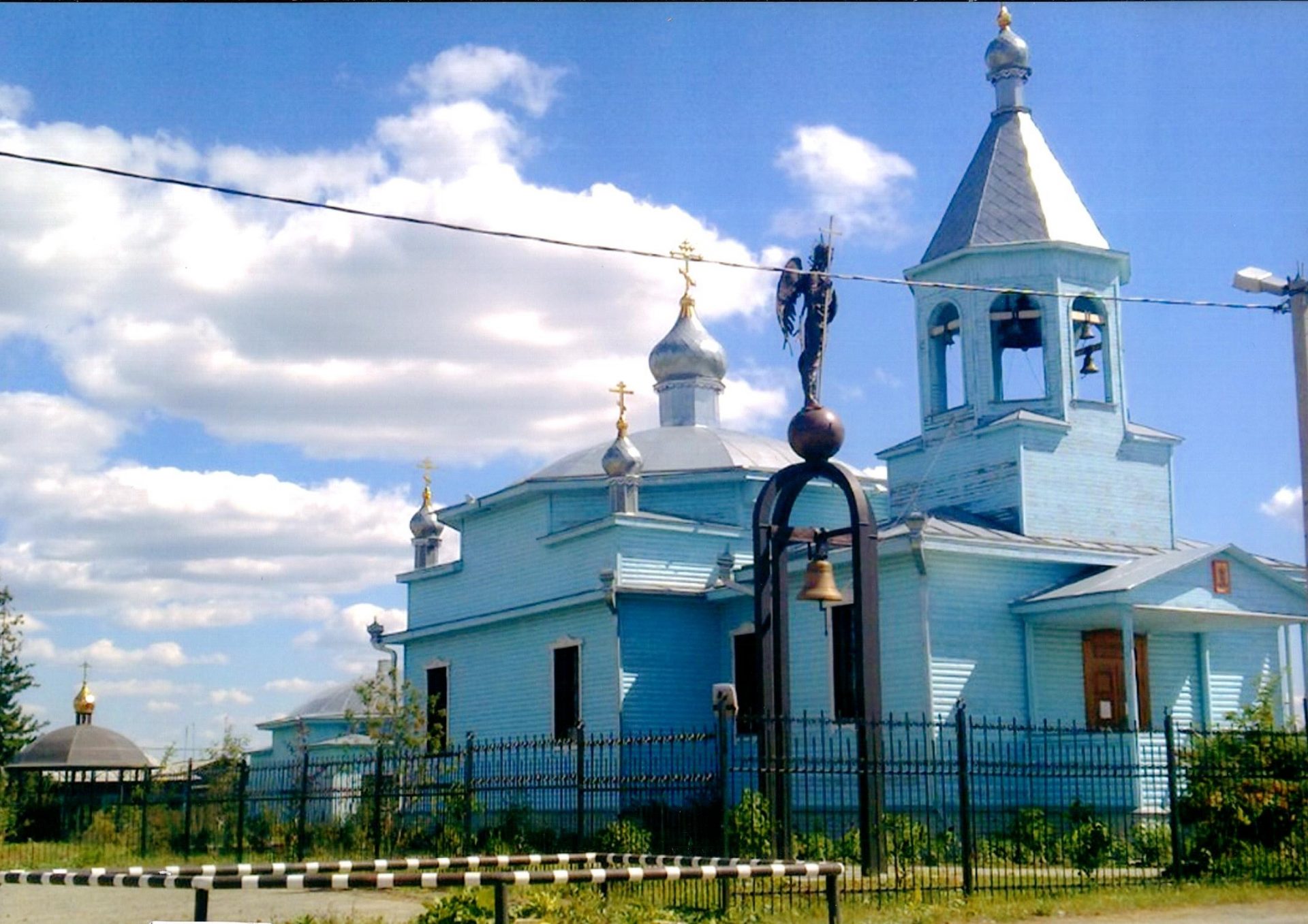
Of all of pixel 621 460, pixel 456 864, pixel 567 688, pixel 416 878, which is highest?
pixel 621 460

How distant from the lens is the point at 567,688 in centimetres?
2631

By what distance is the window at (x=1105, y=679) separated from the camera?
22.2 m

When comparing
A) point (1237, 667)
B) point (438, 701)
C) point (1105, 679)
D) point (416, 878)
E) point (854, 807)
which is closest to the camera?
point (416, 878)

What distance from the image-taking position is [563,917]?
12141 mm

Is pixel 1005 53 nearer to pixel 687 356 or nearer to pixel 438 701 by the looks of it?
pixel 687 356

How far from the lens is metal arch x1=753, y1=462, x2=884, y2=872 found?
15039 mm

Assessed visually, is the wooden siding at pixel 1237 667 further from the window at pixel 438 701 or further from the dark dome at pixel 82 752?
the dark dome at pixel 82 752

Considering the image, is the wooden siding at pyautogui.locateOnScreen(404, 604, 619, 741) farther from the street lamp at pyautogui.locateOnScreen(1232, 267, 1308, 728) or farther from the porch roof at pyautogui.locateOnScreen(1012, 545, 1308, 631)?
the street lamp at pyautogui.locateOnScreen(1232, 267, 1308, 728)

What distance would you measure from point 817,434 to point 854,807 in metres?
6.57

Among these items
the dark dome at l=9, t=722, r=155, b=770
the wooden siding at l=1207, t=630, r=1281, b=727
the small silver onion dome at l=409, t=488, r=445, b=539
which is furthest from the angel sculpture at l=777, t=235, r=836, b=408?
the dark dome at l=9, t=722, r=155, b=770

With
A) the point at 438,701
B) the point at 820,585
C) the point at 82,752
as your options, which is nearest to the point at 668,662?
the point at 438,701

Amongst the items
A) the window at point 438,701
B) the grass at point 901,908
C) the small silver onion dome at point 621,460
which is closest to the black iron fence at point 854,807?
the grass at point 901,908

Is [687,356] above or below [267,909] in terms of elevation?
above

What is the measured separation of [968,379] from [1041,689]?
5.10 metres
